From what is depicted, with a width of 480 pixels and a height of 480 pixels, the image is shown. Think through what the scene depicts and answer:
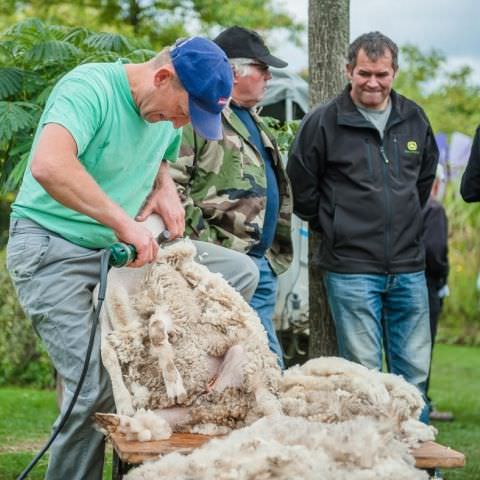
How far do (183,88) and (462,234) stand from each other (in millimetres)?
14624

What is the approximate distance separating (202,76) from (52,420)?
5.68m

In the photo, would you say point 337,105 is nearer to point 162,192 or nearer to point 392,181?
point 392,181

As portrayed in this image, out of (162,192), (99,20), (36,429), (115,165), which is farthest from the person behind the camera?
(99,20)

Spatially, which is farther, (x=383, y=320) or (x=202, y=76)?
(x=383, y=320)

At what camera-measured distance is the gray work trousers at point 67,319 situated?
14.8ft

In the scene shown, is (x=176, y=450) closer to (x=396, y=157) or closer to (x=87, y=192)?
(x=87, y=192)

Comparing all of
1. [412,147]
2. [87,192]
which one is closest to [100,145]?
[87,192]

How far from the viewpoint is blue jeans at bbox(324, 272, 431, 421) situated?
675cm

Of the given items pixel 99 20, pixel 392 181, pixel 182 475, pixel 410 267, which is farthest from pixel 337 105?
pixel 99 20

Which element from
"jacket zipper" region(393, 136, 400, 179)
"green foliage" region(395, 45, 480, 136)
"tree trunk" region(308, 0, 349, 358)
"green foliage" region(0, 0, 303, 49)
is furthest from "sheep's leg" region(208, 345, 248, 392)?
"green foliage" region(395, 45, 480, 136)

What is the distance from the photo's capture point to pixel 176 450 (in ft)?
13.5

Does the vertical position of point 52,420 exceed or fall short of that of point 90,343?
it falls short

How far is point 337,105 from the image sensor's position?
22.8ft

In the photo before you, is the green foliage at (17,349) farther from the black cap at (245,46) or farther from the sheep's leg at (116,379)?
the sheep's leg at (116,379)
